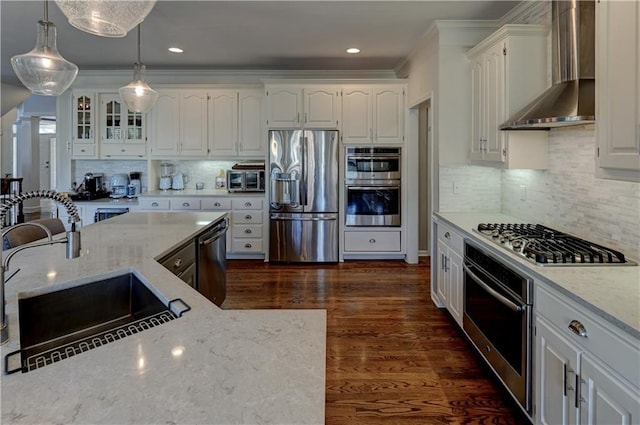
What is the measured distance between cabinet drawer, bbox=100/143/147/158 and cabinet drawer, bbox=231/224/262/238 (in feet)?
5.73

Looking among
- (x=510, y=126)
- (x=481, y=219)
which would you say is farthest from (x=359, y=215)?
(x=510, y=126)

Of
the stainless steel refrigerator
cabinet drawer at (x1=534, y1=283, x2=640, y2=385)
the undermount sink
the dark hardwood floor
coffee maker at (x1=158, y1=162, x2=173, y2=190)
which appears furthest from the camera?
coffee maker at (x1=158, y1=162, x2=173, y2=190)

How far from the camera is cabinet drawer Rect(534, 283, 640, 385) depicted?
1.29 meters

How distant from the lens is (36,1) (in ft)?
11.6

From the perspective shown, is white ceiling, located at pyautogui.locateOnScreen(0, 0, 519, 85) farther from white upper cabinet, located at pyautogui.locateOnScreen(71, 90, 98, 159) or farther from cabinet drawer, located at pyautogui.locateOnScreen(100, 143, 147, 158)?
cabinet drawer, located at pyautogui.locateOnScreen(100, 143, 147, 158)

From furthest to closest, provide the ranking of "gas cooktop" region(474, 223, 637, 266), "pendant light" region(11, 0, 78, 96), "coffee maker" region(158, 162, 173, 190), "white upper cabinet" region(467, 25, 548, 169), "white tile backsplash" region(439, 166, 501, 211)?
"coffee maker" region(158, 162, 173, 190) → "white tile backsplash" region(439, 166, 501, 211) → "white upper cabinet" region(467, 25, 548, 169) → "pendant light" region(11, 0, 78, 96) → "gas cooktop" region(474, 223, 637, 266)

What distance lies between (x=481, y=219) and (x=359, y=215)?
2.30 metres

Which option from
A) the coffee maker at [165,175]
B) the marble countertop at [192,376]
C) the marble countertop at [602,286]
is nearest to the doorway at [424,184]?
the coffee maker at [165,175]

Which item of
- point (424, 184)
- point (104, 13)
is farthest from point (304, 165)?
point (104, 13)

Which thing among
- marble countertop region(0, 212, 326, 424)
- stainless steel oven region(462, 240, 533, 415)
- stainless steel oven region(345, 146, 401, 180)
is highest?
stainless steel oven region(345, 146, 401, 180)

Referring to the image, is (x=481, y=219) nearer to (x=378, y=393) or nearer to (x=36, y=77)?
(x=378, y=393)

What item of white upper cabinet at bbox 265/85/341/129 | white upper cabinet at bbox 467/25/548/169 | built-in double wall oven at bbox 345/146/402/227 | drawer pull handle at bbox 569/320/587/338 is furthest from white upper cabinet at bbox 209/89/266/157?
drawer pull handle at bbox 569/320/587/338

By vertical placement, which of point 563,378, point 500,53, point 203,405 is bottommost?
point 563,378

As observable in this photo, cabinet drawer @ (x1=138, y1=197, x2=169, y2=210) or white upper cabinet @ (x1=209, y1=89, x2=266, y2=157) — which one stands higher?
white upper cabinet @ (x1=209, y1=89, x2=266, y2=157)
